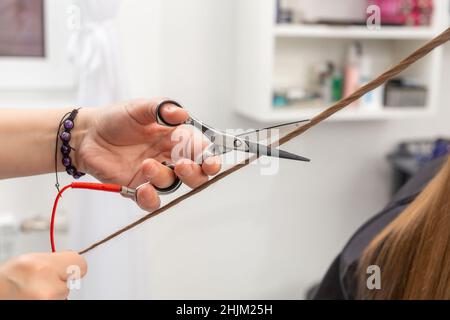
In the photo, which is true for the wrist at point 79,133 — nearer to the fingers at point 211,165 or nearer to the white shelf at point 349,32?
the fingers at point 211,165

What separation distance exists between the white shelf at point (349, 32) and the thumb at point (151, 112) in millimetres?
975

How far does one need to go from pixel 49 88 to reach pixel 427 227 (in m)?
1.35

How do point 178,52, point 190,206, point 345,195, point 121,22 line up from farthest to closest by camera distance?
point 345,195 → point 190,206 → point 178,52 → point 121,22

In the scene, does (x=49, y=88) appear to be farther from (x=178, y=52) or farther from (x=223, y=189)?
(x=223, y=189)

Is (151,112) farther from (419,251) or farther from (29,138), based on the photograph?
(419,251)

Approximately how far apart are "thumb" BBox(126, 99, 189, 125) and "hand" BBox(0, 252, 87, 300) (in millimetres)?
253

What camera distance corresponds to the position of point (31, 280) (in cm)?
46

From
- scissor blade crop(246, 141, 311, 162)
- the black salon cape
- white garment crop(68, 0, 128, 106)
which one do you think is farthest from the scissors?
white garment crop(68, 0, 128, 106)

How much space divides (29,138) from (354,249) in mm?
648

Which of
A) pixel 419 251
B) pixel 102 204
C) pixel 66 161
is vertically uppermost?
pixel 66 161

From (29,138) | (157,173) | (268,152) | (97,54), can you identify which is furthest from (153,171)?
(97,54)
